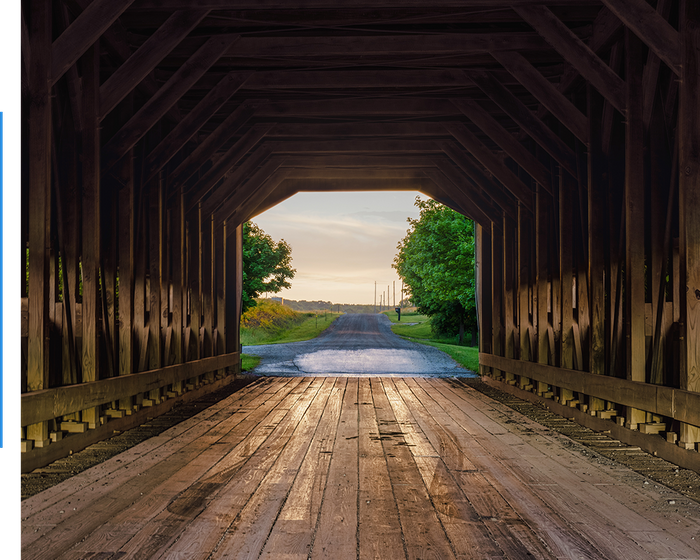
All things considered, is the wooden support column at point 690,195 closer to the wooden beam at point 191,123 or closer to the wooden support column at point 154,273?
the wooden beam at point 191,123

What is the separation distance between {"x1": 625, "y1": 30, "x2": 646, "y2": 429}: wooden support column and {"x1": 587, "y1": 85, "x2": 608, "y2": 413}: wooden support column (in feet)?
2.93

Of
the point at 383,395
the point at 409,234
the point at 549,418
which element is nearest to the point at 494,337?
the point at 383,395

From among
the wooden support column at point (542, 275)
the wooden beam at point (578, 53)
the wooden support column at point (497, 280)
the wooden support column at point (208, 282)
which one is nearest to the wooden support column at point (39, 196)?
the wooden beam at point (578, 53)

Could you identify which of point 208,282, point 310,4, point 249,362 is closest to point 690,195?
point 310,4

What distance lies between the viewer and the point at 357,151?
991 cm

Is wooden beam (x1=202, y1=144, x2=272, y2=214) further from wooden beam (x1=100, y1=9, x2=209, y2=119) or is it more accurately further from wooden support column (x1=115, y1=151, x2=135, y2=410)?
wooden beam (x1=100, y1=9, x2=209, y2=119)

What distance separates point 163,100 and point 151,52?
73 cm

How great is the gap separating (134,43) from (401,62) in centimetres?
275

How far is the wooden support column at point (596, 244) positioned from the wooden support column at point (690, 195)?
173cm

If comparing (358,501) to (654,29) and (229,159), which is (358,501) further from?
(229,159)

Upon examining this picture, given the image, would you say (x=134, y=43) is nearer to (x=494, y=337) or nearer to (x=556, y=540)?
(x=556, y=540)

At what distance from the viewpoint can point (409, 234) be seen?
2995cm

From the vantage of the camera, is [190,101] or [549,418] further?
[190,101]

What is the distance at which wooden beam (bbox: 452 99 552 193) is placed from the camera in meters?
7.58
